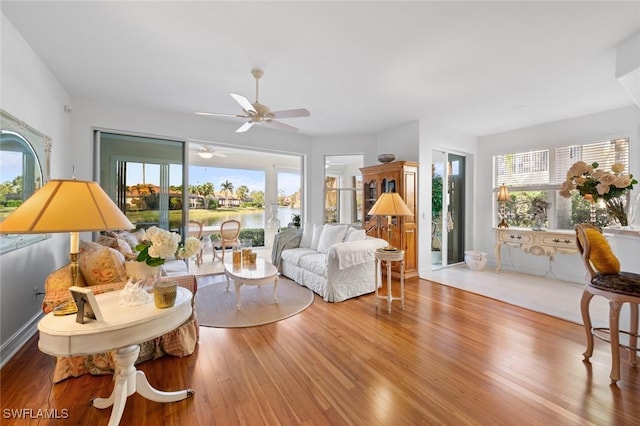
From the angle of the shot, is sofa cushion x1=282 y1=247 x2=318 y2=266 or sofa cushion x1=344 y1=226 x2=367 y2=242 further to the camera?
sofa cushion x1=282 y1=247 x2=318 y2=266

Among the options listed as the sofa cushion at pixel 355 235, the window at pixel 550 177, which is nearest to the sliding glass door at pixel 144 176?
the sofa cushion at pixel 355 235

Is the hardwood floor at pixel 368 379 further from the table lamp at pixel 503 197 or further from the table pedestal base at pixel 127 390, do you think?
the table lamp at pixel 503 197

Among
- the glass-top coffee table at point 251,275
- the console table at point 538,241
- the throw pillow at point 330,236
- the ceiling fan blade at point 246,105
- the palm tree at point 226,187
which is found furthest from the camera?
the palm tree at point 226,187

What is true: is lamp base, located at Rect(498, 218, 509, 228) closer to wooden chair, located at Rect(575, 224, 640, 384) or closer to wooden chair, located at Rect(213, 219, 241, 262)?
wooden chair, located at Rect(575, 224, 640, 384)

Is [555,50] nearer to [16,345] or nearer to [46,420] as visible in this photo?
[46,420]

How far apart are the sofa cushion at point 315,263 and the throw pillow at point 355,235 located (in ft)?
1.48

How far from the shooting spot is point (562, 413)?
1636 mm

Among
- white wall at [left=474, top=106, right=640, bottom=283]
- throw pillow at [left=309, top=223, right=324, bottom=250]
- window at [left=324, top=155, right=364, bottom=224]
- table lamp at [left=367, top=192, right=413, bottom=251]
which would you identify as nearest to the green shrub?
window at [left=324, top=155, right=364, bottom=224]

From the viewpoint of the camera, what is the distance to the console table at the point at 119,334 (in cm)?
125

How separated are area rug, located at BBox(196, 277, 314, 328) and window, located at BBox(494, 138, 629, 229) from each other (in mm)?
4482

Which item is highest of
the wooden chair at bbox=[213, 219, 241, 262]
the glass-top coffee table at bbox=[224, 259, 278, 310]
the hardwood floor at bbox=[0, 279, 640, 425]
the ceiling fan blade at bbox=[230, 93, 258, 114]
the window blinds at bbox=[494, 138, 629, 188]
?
the ceiling fan blade at bbox=[230, 93, 258, 114]

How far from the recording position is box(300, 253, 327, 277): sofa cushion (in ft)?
11.8

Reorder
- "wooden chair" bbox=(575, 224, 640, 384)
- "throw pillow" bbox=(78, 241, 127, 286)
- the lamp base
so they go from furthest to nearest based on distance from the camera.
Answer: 1. the lamp base
2. "throw pillow" bbox=(78, 241, 127, 286)
3. "wooden chair" bbox=(575, 224, 640, 384)

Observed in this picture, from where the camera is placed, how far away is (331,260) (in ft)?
11.2
